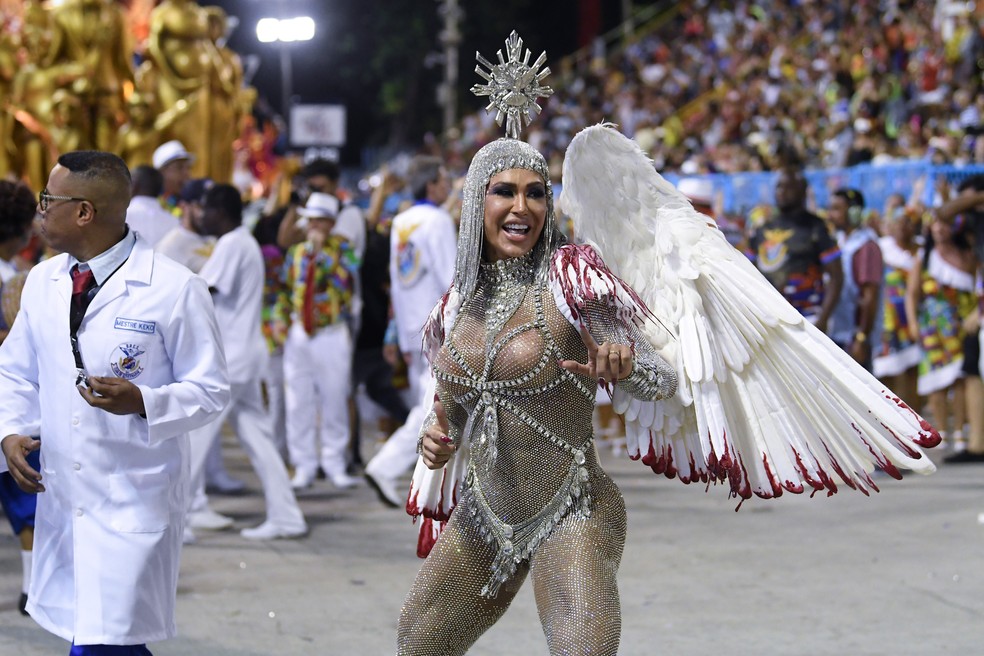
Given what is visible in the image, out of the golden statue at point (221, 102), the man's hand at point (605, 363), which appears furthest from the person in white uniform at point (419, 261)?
the golden statue at point (221, 102)

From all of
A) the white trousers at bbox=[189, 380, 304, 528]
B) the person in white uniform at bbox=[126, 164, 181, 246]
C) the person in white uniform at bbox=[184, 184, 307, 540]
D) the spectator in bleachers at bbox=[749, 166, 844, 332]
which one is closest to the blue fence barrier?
the spectator in bleachers at bbox=[749, 166, 844, 332]

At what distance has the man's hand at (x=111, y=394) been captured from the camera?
12.5ft

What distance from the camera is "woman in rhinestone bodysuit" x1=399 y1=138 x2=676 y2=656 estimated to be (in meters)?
3.75

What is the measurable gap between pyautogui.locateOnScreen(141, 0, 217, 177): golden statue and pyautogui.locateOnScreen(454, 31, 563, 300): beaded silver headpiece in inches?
414

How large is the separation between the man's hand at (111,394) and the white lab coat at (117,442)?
5cm

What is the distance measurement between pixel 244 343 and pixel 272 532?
42.3 inches

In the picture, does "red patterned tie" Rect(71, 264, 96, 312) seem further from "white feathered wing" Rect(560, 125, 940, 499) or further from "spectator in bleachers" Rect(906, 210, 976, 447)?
"spectator in bleachers" Rect(906, 210, 976, 447)

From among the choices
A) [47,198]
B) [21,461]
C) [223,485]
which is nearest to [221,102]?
[223,485]

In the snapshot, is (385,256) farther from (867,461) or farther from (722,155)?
(722,155)

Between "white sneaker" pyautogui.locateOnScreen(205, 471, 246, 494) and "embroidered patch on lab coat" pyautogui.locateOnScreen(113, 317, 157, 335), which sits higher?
"embroidered patch on lab coat" pyautogui.locateOnScreen(113, 317, 157, 335)

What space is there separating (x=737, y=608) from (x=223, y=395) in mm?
3059

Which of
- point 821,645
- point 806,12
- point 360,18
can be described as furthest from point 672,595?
point 360,18

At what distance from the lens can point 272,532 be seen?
7.95m

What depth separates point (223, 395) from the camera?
4.15 m
